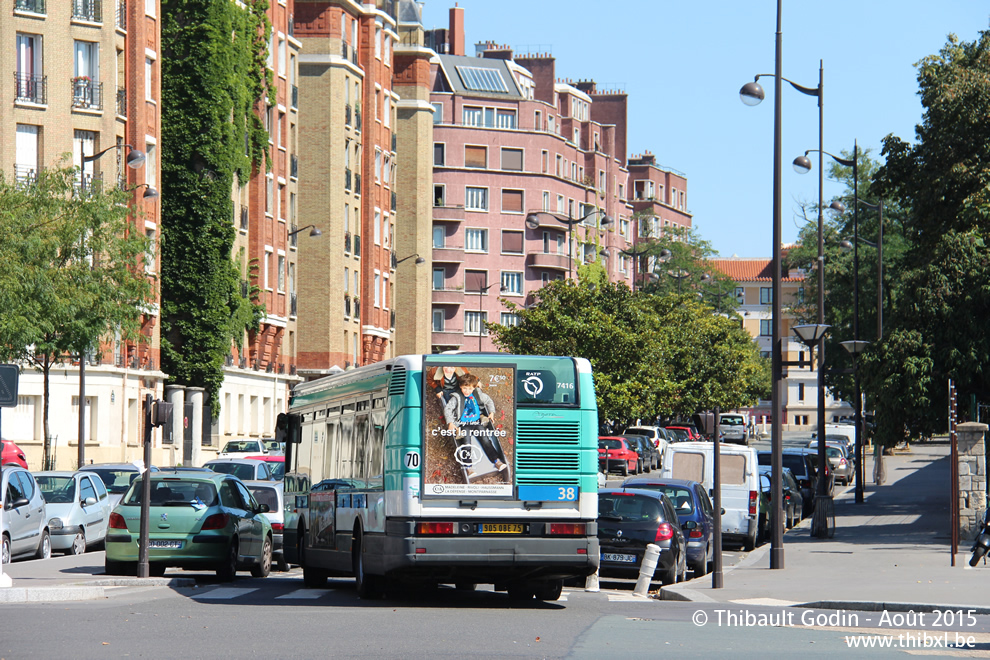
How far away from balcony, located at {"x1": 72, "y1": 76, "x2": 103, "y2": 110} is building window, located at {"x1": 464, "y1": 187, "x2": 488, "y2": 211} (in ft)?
201

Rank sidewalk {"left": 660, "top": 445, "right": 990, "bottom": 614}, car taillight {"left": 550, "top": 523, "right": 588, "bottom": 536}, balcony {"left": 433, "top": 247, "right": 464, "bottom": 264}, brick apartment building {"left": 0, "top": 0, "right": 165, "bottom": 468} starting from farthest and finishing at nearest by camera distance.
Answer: balcony {"left": 433, "top": 247, "right": 464, "bottom": 264}
brick apartment building {"left": 0, "top": 0, "right": 165, "bottom": 468}
sidewalk {"left": 660, "top": 445, "right": 990, "bottom": 614}
car taillight {"left": 550, "top": 523, "right": 588, "bottom": 536}

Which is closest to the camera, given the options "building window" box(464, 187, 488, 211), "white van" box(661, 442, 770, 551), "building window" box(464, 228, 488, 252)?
"white van" box(661, 442, 770, 551)

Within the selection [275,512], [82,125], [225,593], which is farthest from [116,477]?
[82,125]

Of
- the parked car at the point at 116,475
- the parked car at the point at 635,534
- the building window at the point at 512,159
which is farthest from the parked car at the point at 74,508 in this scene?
the building window at the point at 512,159

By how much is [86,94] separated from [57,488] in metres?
27.1

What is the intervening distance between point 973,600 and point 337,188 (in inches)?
2393

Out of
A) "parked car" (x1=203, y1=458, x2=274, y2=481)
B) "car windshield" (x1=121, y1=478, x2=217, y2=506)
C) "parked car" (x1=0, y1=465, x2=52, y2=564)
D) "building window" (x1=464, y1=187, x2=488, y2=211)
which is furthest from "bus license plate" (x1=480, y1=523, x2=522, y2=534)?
"building window" (x1=464, y1=187, x2=488, y2=211)

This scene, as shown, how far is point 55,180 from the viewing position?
124ft

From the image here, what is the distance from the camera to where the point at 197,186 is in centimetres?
5966

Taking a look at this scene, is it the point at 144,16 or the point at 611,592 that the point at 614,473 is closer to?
the point at 144,16

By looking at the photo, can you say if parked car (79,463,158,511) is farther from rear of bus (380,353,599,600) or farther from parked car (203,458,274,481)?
rear of bus (380,353,599,600)

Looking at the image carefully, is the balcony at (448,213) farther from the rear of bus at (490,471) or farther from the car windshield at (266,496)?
the rear of bus at (490,471)

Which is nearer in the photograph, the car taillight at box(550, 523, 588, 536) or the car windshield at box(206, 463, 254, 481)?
the car taillight at box(550, 523, 588, 536)

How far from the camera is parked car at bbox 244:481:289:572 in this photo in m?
25.7
